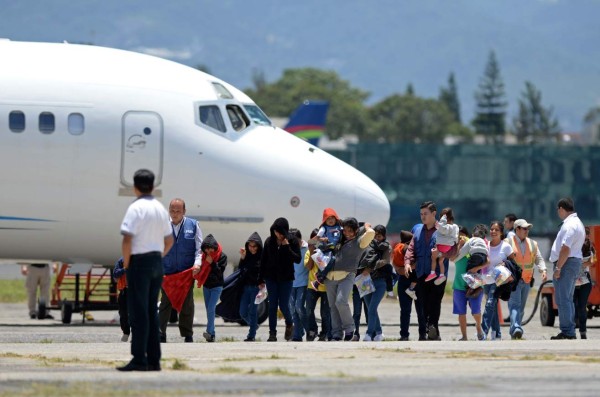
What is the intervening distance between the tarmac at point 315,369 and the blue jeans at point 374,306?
284cm

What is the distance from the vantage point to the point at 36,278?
29.0 m

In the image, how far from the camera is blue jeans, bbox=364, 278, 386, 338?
20203 millimetres

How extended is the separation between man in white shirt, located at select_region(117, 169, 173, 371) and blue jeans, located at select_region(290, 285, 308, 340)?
23.8 ft

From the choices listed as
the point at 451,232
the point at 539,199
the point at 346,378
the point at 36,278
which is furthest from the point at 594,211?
the point at 346,378

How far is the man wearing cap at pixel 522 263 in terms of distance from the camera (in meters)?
21.2

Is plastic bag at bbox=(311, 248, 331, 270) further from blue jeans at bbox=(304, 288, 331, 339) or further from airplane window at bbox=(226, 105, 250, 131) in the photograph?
airplane window at bbox=(226, 105, 250, 131)

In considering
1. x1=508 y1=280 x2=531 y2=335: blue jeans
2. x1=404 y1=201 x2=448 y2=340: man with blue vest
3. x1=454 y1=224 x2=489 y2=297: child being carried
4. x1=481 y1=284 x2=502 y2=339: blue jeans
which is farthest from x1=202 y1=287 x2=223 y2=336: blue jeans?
x1=508 y1=280 x2=531 y2=335: blue jeans

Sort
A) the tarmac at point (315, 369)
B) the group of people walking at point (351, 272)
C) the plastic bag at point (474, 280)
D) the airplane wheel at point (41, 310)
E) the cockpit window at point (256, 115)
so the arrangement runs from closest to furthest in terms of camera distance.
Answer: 1. the tarmac at point (315, 369)
2. the group of people walking at point (351, 272)
3. the plastic bag at point (474, 280)
4. the cockpit window at point (256, 115)
5. the airplane wheel at point (41, 310)

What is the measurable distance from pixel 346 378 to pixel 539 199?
106 metres

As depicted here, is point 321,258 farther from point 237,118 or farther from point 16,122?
point 16,122

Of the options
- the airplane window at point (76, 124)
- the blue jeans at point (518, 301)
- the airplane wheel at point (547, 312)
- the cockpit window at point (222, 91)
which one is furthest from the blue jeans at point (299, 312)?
the airplane wheel at point (547, 312)

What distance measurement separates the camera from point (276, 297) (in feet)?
66.7

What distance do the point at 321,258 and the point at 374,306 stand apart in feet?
3.44

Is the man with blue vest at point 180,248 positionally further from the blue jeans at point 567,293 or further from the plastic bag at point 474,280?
the blue jeans at point 567,293
